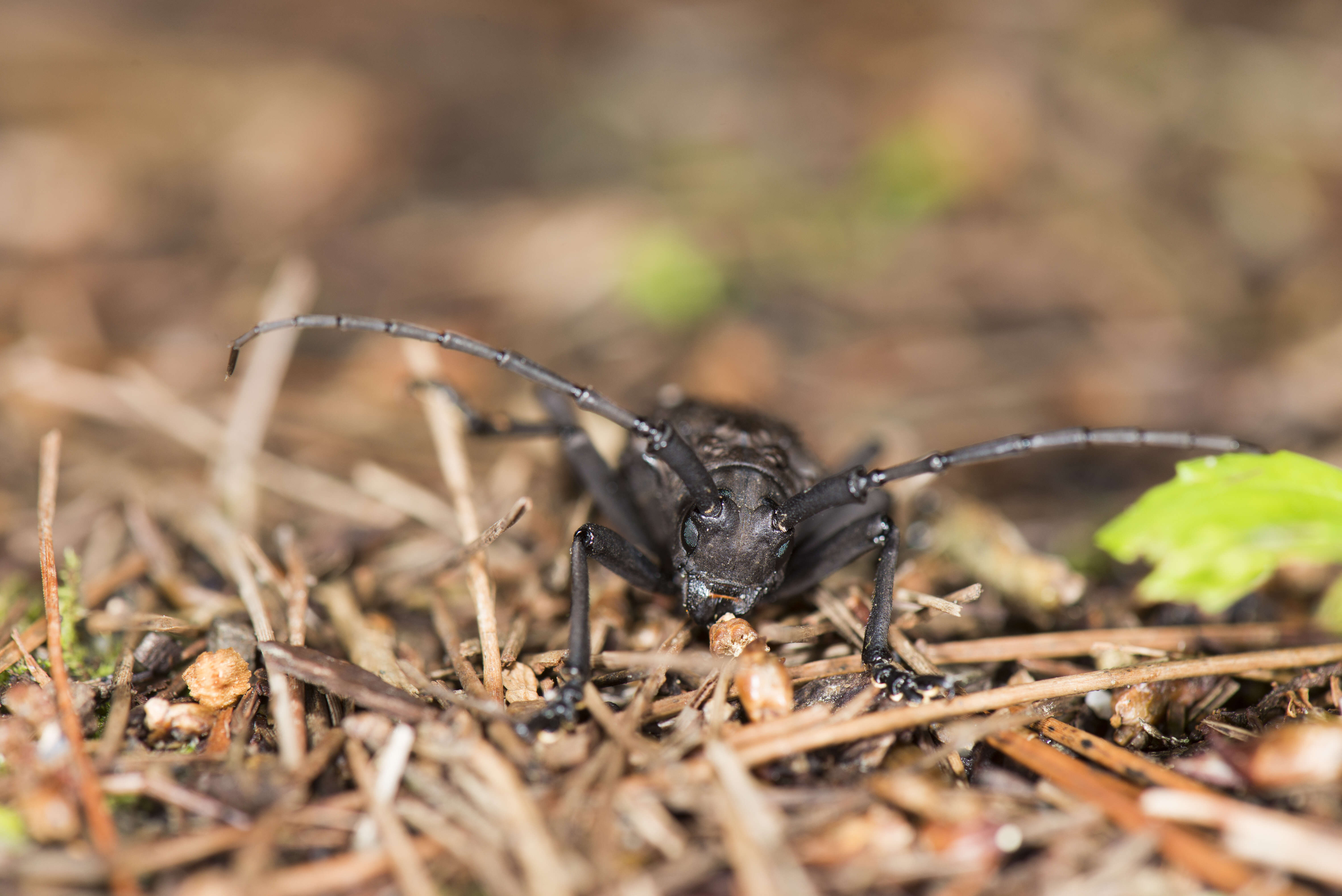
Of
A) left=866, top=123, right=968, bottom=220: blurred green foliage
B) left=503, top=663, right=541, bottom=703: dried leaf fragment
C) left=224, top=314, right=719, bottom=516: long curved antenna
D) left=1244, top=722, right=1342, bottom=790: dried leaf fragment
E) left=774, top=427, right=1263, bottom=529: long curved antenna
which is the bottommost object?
left=1244, top=722, right=1342, bottom=790: dried leaf fragment

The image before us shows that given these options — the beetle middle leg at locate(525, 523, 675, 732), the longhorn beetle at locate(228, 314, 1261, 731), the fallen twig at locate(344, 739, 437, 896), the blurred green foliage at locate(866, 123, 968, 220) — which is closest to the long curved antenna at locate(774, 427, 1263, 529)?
the longhorn beetle at locate(228, 314, 1261, 731)

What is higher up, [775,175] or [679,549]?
[775,175]

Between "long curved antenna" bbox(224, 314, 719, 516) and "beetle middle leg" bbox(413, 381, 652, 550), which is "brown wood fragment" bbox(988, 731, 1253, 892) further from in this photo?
"beetle middle leg" bbox(413, 381, 652, 550)

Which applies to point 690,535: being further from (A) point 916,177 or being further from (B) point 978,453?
(A) point 916,177

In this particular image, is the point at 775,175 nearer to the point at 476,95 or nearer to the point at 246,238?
the point at 476,95

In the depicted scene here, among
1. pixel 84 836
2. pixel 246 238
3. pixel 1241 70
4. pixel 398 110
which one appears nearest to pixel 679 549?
pixel 84 836

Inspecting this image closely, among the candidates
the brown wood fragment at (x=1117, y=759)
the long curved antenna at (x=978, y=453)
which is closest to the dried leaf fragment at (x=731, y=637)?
the long curved antenna at (x=978, y=453)
